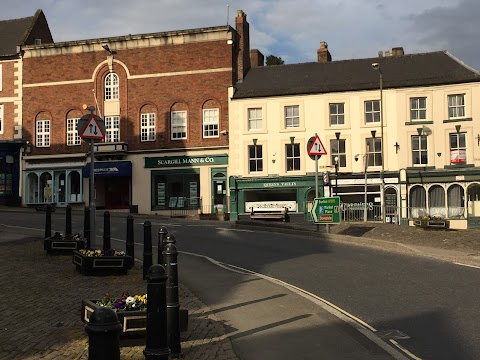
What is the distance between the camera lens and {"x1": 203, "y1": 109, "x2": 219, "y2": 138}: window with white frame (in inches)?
1446

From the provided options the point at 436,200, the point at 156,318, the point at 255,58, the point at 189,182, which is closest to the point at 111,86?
the point at 189,182

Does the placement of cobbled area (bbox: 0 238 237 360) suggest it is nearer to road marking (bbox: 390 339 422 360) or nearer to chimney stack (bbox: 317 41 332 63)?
road marking (bbox: 390 339 422 360)

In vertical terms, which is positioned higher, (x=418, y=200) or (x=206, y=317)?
(x=418, y=200)

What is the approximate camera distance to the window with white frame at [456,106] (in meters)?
32.5

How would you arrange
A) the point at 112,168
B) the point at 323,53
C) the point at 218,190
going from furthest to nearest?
the point at 323,53 < the point at 112,168 < the point at 218,190

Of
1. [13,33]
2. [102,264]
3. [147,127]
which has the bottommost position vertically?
[102,264]

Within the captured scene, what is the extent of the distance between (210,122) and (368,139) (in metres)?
11.0

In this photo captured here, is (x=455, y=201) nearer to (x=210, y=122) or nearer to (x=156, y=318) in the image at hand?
(x=210, y=122)

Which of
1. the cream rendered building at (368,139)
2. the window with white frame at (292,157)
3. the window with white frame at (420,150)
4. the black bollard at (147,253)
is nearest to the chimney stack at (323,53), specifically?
the cream rendered building at (368,139)

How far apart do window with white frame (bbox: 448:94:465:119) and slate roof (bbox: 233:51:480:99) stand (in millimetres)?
1000

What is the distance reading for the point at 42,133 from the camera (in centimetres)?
4009

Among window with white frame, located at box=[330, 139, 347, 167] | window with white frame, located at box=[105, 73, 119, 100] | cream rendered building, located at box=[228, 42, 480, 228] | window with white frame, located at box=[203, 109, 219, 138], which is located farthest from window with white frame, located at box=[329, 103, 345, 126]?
window with white frame, located at box=[105, 73, 119, 100]

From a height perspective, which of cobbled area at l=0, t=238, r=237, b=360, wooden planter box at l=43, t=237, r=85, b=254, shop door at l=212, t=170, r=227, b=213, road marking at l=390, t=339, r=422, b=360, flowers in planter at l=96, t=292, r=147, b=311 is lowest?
road marking at l=390, t=339, r=422, b=360

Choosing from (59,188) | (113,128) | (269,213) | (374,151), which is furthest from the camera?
(59,188)
